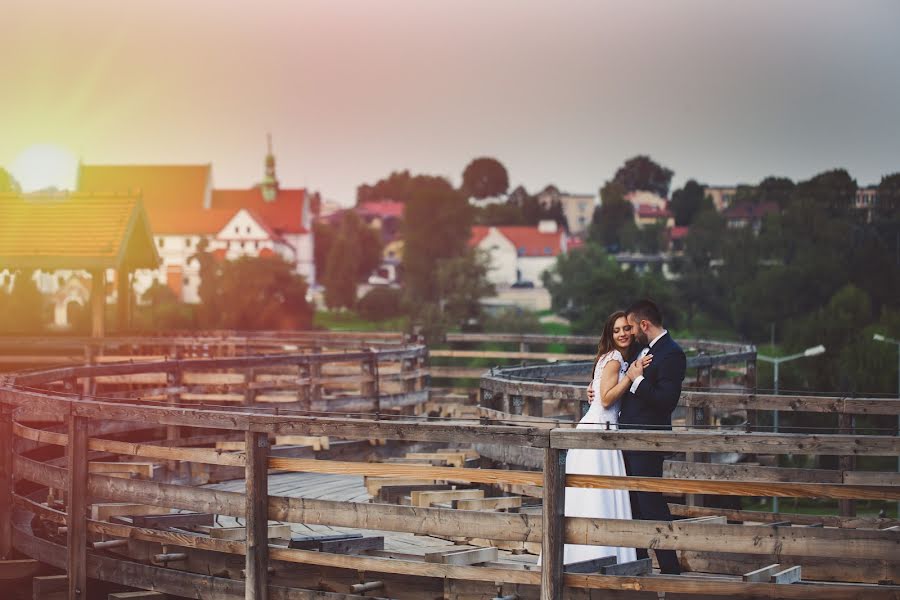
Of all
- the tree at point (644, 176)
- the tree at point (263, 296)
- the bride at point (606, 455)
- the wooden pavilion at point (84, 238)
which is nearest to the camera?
the bride at point (606, 455)

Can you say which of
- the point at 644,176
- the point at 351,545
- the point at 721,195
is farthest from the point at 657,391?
the point at 644,176

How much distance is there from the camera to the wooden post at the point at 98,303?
1091 inches

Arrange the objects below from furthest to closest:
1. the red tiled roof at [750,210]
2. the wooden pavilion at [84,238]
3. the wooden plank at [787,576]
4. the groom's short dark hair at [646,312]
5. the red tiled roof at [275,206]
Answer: the red tiled roof at [275,206] < the red tiled roof at [750,210] < the wooden pavilion at [84,238] < the groom's short dark hair at [646,312] < the wooden plank at [787,576]

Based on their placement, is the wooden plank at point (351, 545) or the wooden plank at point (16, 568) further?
the wooden plank at point (16, 568)

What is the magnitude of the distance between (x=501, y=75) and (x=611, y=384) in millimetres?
92388

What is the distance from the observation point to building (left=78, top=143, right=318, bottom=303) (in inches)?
5561

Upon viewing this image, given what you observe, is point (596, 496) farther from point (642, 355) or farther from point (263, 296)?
point (263, 296)

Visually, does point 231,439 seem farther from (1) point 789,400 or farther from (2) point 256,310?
(2) point 256,310

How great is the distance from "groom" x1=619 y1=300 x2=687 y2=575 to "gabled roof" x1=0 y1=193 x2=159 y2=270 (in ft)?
68.0

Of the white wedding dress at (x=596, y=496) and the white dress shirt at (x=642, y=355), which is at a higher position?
the white dress shirt at (x=642, y=355)

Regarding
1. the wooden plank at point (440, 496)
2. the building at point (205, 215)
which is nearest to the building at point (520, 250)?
the building at point (205, 215)

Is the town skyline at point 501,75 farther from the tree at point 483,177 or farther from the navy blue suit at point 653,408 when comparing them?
the tree at point 483,177

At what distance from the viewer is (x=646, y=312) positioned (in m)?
9.85

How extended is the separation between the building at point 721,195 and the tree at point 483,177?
49.7 meters
